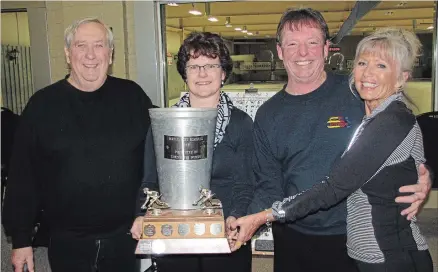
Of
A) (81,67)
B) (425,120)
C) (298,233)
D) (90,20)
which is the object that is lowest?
(298,233)

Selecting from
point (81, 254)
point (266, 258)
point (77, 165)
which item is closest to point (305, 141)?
point (77, 165)

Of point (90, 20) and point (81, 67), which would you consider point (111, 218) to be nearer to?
point (81, 67)

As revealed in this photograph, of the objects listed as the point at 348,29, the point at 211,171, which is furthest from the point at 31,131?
the point at 348,29

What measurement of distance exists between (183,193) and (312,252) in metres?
0.56

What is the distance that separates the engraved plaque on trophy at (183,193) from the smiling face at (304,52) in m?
0.40

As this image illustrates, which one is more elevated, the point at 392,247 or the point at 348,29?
the point at 348,29

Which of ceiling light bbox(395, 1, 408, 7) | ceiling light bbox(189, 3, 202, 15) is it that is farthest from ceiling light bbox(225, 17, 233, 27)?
ceiling light bbox(395, 1, 408, 7)

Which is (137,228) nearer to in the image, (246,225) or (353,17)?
(246,225)

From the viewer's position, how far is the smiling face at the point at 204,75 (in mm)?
1750

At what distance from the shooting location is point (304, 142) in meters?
Result: 1.71

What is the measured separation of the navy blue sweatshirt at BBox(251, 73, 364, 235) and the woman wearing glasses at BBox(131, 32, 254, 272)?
0.08 m

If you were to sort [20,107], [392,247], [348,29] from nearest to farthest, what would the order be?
[392,247] → [348,29] → [20,107]

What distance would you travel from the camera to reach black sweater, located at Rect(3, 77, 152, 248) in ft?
5.80

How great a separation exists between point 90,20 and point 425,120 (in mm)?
3000
